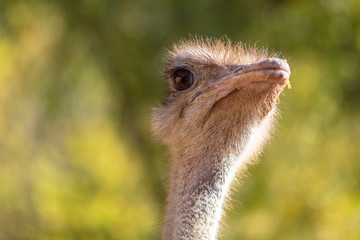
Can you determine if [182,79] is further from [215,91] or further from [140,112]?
[140,112]

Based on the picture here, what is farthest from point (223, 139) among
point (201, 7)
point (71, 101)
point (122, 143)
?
point (122, 143)

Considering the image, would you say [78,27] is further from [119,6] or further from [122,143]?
[122,143]

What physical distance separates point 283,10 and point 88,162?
10.6 feet

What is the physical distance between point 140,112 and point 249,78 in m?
4.80

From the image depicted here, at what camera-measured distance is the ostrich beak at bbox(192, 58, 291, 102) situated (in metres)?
2.11

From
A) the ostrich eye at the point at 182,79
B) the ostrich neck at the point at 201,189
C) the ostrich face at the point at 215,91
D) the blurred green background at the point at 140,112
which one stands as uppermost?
the blurred green background at the point at 140,112

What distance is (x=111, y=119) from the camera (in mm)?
7711

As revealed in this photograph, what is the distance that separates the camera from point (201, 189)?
7.97 ft

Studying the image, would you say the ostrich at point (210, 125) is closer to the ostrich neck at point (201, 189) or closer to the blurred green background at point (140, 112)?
the ostrich neck at point (201, 189)

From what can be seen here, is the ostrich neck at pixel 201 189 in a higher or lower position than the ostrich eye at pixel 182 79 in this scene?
lower

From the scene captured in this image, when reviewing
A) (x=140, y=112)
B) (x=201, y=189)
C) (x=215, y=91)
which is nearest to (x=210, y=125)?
(x=215, y=91)

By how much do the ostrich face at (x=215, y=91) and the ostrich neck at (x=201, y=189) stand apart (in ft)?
0.24

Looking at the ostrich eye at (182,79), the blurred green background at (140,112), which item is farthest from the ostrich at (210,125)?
the blurred green background at (140,112)

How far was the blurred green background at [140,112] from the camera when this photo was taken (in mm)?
5629
